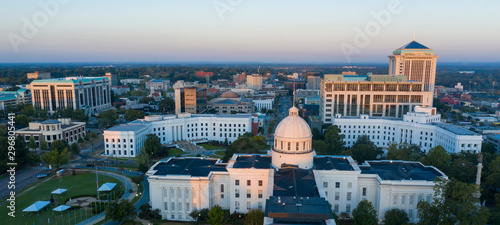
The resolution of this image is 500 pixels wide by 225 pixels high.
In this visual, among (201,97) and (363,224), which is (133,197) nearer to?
(363,224)

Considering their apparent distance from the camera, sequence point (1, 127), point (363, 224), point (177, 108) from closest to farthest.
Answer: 1. point (363, 224)
2. point (1, 127)
3. point (177, 108)

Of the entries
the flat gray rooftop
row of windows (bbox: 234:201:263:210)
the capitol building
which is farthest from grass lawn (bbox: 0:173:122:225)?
the flat gray rooftop

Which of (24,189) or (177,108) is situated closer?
(24,189)

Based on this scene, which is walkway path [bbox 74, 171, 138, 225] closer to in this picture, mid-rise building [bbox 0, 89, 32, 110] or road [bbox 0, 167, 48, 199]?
road [bbox 0, 167, 48, 199]

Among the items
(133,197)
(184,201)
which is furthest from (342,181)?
(133,197)

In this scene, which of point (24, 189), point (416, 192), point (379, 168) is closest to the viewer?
point (416, 192)

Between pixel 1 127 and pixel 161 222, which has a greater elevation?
pixel 1 127

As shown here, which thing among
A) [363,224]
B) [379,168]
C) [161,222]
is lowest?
[161,222]
